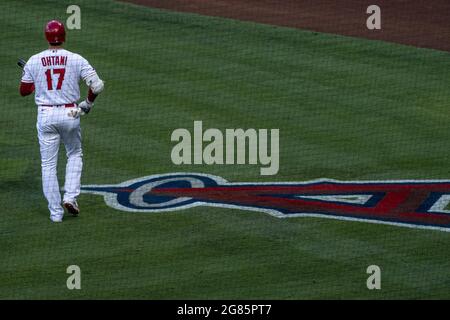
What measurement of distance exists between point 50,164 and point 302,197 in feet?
9.60

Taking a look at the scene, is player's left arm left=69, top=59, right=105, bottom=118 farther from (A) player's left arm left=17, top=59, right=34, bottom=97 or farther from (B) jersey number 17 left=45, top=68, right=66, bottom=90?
(A) player's left arm left=17, top=59, right=34, bottom=97

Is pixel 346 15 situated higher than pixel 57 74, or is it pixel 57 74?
pixel 346 15

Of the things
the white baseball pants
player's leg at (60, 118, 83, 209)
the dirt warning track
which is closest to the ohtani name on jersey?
the white baseball pants

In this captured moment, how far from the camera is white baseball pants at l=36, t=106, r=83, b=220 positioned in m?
13.2

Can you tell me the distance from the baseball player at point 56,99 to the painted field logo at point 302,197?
79cm

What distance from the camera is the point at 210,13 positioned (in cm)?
2366

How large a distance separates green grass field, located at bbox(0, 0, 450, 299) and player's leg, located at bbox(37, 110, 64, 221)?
20 centimetres

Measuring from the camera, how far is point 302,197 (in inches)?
559

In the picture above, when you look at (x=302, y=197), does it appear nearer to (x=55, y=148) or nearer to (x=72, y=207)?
(x=72, y=207)

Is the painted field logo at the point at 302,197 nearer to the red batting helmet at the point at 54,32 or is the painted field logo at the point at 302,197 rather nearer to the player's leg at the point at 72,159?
the player's leg at the point at 72,159

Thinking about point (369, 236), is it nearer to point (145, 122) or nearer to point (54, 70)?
point (54, 70)

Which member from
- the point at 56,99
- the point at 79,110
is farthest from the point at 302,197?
the point at 56,99

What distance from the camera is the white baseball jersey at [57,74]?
13156 mm
